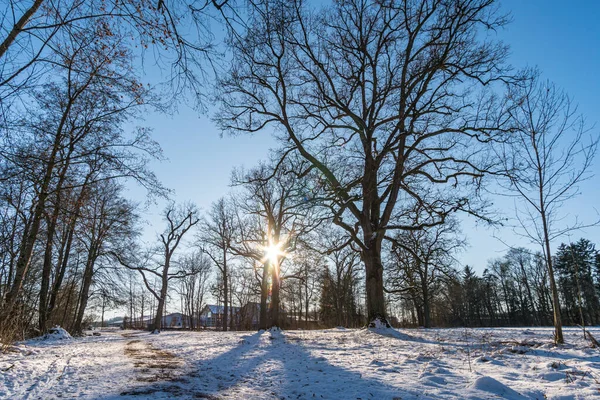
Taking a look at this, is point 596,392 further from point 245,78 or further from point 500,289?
point 500,289

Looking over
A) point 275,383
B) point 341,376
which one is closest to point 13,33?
point 275,383

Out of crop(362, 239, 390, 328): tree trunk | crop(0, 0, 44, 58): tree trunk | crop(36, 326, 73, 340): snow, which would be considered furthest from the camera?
crop(36, 326, 73, 340): snow

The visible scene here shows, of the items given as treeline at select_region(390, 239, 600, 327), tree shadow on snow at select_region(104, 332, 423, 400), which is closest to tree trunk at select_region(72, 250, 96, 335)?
tree shadow on snow at select_region(104, 332, 423, 400)

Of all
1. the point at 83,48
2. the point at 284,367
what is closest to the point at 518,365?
the point at 284,367

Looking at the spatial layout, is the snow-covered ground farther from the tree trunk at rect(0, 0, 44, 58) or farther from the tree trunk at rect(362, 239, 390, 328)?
the tree trunk at rect(0, 0, 44, 58)

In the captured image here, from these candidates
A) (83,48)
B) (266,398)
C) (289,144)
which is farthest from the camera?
(289,144)

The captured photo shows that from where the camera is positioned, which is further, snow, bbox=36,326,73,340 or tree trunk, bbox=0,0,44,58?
snow, bbox=36,326,73,340

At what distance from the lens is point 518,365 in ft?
16.0

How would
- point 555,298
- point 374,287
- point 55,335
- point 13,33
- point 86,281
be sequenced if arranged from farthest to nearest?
1. point 86,281
2. point 55,335
3. point 374,287
4. point 555,298
5. point 13,33

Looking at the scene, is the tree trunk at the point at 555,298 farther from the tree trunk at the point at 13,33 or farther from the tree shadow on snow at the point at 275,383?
the tree trunk at the point at 13,33

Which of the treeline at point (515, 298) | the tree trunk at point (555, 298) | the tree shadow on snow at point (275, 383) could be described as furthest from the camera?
the treeline at point (515, 298)

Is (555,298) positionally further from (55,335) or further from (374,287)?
(55,335)

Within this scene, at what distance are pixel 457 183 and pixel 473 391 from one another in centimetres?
1096

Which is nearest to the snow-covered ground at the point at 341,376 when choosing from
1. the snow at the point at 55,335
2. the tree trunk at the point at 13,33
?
the tree trunk at the point at 13,33
